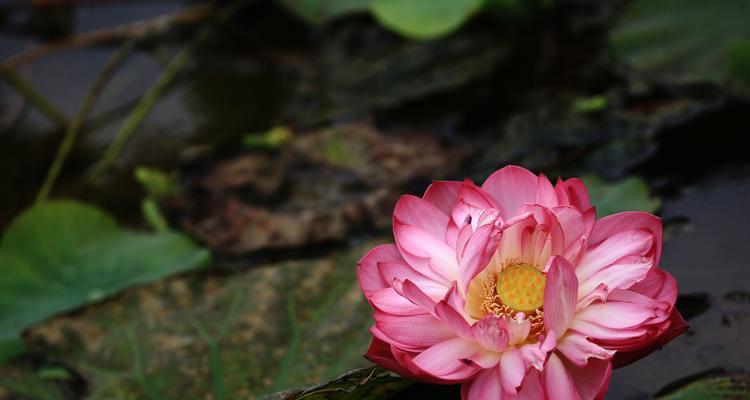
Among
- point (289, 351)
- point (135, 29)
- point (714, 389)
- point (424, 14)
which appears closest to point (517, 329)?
point (714, 389)

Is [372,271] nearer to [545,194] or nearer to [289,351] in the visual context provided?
[545,194]

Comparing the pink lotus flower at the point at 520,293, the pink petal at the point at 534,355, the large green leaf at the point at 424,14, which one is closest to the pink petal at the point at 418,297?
the pink lotus flower at the point at 520,293

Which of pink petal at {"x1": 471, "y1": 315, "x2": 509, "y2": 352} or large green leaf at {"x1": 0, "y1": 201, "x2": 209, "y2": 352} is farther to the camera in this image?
large green leaf at {"x1": 0, "y1": 201, "x2": 209, "y2": 352}

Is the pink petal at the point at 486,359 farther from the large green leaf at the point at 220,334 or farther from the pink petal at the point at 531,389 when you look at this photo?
the large green leaf at the point at 220,334

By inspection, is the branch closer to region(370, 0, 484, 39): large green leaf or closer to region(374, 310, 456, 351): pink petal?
region(370, 0, 484, 39): large green leaf

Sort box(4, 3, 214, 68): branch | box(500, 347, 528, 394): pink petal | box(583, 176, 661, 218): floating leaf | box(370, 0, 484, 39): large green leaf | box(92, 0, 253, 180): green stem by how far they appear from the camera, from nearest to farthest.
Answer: box(500, 347, 528, 394): pink petal
box(583, 176, 661, 218): floating leaf
box(370, 0, 484, 39): large green leaf
box(92, 0, 253, 180): green stem
box(4, 3, 214, 68): branch

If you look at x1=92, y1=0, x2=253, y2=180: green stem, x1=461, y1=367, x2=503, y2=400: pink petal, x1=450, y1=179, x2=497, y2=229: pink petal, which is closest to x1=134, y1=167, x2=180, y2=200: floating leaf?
x1=92, y1=0, x2=253, y2=180: green stem
